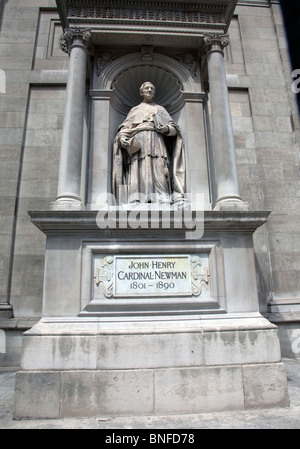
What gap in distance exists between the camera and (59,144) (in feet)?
32.7

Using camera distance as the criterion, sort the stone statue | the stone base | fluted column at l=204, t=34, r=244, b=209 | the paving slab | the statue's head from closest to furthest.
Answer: the paving slab → the stone base → fluted column at l=204, t=34, r=244, b=209 → the stone statue → the statue's head

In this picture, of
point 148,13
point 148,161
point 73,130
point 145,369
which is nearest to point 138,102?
point 148,13

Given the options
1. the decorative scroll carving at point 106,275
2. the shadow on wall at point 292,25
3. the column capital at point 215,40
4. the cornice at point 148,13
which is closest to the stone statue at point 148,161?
the decorative scroll carving at point 106,275

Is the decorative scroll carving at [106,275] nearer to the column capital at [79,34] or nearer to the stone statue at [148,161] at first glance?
the stone statue at [148,161]

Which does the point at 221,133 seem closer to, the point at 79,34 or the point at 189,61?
the point at 189,61

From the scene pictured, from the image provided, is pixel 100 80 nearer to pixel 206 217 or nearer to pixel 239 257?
pixel 206 217

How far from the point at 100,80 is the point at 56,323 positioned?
527 cm

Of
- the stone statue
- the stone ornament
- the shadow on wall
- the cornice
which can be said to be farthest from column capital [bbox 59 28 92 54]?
the shadow on wall

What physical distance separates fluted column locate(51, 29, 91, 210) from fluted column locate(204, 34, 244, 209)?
104 inches

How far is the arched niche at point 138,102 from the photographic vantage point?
22.2 ft

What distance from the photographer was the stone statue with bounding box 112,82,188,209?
653 centimetres

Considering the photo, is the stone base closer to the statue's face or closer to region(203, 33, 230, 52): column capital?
the statue's face
